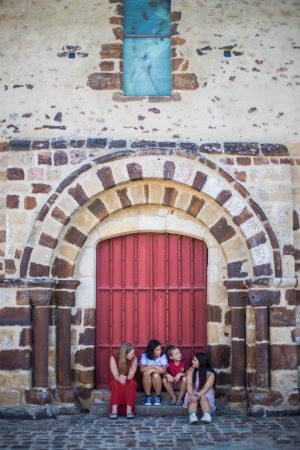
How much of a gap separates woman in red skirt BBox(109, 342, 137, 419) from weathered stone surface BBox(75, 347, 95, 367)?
32cm

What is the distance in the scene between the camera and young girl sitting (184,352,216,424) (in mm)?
7379

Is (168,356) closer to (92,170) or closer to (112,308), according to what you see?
(112,308)

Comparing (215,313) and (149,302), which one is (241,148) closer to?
(215,313)

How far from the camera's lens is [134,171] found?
787 cm

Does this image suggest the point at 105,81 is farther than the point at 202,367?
Yes

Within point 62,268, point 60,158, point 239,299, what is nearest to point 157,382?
point 239,299

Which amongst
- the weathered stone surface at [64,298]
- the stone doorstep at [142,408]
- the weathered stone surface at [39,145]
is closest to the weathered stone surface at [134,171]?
the weathered stone surface at [39,145]

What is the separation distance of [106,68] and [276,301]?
335 centimetres

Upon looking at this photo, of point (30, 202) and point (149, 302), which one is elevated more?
point (30, 202)

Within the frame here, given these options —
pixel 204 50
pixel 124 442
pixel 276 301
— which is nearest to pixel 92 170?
pixel 204 50

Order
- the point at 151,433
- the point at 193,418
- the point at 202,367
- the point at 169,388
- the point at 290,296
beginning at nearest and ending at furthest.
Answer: the point at 151,433, the point at 193,418, the point at 202,367, the point at 290,296, the point at 169,388

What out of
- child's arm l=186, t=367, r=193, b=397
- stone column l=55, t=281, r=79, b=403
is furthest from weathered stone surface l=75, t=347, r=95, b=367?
child's arm l=186, t=367, r=193, b=397

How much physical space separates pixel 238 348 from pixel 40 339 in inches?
88.2

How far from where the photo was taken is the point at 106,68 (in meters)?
8.08
